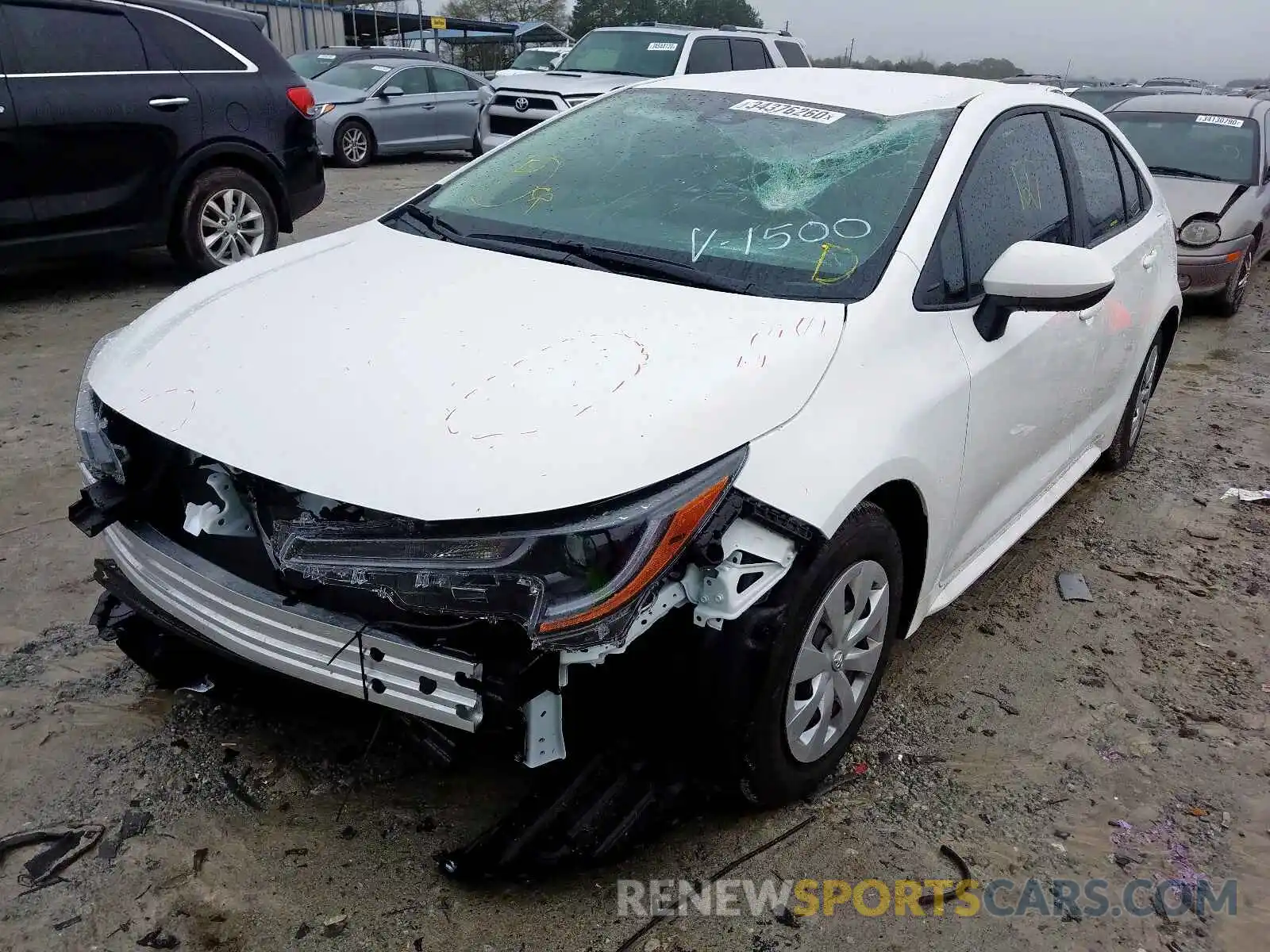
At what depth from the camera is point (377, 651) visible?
2.01 metres

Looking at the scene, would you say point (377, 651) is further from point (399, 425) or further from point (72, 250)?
point (72, 250)

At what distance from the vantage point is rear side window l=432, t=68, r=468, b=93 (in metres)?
15.3

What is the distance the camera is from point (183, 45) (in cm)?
670

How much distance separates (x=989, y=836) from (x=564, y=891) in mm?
1037

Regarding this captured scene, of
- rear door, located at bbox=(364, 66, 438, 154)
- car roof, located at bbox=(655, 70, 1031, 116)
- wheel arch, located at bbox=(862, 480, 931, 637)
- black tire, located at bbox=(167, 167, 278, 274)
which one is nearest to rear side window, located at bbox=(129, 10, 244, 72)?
black tire, located at bbox=(167, 167, 278, 274)

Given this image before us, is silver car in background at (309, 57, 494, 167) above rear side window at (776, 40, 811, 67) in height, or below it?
below

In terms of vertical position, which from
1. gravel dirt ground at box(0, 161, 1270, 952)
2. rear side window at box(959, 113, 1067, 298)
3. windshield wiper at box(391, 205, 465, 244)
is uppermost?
rear side window at box(959, 113, 1067, 298)

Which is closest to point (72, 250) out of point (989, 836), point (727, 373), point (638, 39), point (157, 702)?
point (157, 702)

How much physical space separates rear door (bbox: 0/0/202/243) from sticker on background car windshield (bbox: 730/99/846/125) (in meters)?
4.60

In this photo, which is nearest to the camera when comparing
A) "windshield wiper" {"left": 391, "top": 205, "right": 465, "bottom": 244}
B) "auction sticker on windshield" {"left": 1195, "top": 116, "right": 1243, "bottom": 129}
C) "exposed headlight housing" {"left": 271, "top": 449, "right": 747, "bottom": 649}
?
"exposed headlight housing" {"left": 271, "top": 449, "right": 747, "bottom": 649}

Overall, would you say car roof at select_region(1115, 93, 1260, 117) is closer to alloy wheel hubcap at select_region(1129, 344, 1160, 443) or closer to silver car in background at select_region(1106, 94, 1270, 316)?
silver car in background at select_region(1106, 94, 1270, 316)

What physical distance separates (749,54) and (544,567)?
12012 mm

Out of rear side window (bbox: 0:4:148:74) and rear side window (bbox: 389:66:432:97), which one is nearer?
rear side window (bbox: 0:4:148:74)

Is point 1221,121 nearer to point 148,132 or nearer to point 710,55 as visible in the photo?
point 710,55
